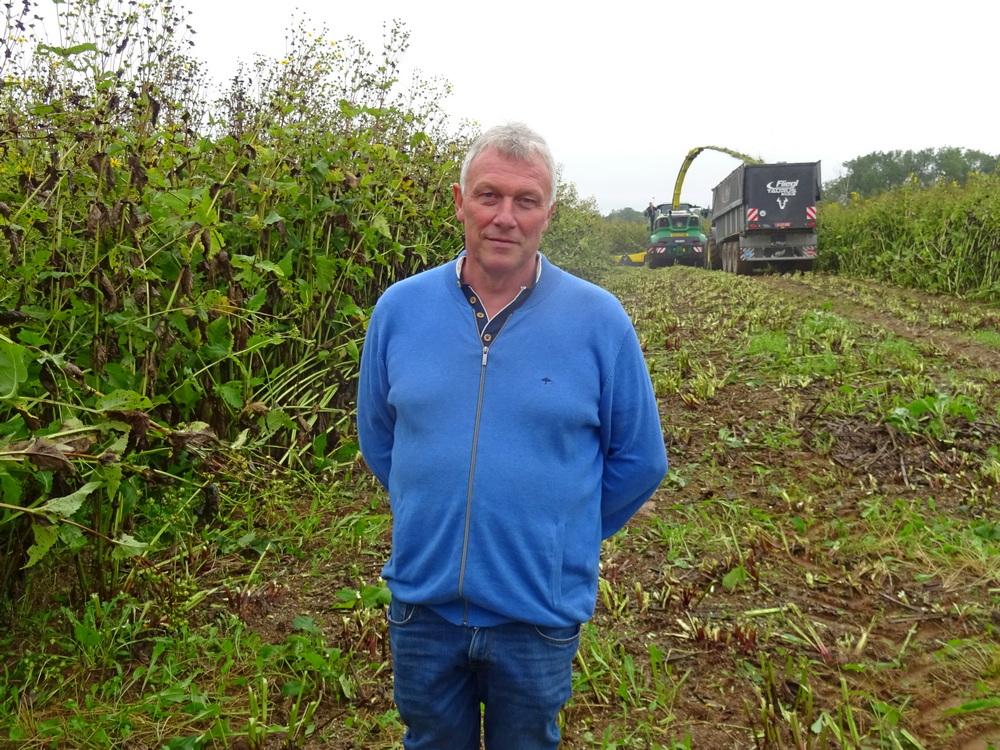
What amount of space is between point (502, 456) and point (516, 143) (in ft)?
2.27

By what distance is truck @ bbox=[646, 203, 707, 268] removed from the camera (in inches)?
1008

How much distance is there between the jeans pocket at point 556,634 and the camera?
171 centimetres

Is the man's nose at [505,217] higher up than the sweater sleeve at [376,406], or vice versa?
the man's nose at [505,217]

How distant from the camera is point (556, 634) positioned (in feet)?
5.67

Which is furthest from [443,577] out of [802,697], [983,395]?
[983,395]

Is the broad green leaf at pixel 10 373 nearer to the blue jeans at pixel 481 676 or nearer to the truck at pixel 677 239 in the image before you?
the blue jeans at pixel 481 676

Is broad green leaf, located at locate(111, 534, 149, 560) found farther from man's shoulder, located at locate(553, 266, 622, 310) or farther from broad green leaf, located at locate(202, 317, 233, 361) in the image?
man's shoulder, located at locate(553, 266, 622, 310)

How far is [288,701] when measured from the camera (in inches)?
105

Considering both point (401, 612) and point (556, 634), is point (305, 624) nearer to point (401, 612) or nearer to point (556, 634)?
point (401, 612)

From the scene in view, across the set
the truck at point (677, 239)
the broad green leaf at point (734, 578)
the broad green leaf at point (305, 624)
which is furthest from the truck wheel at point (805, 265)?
the broad green leaf at point (305, 624)

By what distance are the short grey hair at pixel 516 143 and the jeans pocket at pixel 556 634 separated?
3.10 ft

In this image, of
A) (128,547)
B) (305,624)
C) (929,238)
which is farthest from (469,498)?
(929,238)

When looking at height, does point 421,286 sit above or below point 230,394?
above

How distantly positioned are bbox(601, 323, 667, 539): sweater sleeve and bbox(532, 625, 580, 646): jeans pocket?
349 mm
